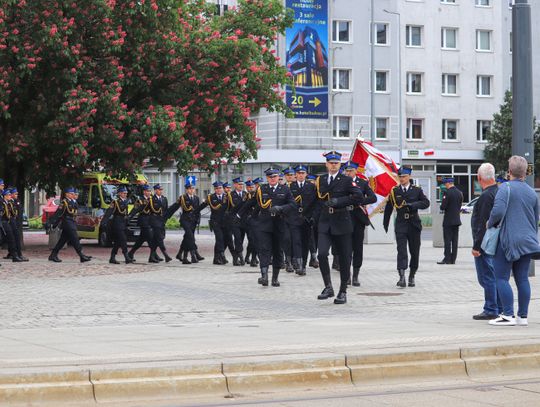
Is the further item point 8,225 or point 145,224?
point 8,225

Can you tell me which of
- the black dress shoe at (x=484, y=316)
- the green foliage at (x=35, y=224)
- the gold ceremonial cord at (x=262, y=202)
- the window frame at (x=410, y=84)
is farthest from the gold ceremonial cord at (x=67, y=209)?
the window frame at (x=410, y=84)

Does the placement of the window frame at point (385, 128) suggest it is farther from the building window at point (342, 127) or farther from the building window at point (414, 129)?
the building window at point (342, 127)

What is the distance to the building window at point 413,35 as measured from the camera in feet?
219

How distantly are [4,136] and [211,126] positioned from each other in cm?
604

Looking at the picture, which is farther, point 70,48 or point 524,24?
point 70,48

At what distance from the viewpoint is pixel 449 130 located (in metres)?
68.2

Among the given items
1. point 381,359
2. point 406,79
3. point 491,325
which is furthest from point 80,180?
point 406,79

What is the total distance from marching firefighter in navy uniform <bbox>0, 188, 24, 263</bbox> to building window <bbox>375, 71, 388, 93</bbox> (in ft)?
138

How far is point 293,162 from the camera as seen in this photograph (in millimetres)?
64125

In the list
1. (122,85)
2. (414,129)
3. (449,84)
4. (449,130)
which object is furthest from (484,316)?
(449,84)

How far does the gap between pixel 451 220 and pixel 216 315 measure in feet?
39.0

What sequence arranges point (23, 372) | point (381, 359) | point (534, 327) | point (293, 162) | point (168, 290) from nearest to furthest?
point (23, 372) < point (381, 359) < point (534, 327) < point (168, 290) < point (293, 162)

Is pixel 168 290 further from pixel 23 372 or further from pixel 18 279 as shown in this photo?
pixel 23 372

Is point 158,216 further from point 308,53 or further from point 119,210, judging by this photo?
point 308,53
